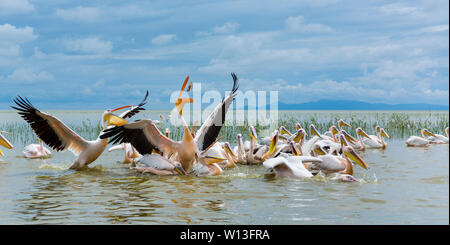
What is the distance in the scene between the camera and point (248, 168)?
9.38 meters

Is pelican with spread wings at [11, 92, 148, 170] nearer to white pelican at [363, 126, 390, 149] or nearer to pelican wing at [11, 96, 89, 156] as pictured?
pelican wing at [11, 96, 89, 156]

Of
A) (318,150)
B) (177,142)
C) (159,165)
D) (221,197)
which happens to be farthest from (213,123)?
(221,197)

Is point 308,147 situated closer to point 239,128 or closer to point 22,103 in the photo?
point 22,103

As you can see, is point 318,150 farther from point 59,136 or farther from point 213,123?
point 59,136

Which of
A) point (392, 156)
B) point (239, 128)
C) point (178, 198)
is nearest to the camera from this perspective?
point (178, 198)

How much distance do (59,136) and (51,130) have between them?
0.66 feet

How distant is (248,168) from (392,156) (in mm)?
3947

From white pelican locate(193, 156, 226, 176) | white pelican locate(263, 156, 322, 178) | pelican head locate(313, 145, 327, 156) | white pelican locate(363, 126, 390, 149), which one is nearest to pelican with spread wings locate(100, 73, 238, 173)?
white pelican locate(193, 156, 226, 176)

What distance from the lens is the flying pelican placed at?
8.08m

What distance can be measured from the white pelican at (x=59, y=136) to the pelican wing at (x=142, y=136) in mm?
613

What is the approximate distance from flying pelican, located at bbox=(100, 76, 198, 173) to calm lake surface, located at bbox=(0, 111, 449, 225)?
0.56 metres

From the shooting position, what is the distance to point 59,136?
902cm
